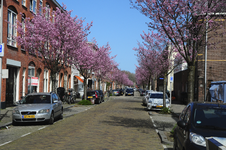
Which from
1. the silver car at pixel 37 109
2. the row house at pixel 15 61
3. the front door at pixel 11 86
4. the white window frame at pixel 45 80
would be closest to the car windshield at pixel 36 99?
the silver car at pixel 37 109

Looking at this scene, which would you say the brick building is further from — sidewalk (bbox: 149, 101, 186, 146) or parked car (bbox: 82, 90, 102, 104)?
sidewalk (bbox: 149, 101, 186, 146)

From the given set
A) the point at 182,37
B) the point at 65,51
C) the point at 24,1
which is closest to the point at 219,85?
the point at 182,37

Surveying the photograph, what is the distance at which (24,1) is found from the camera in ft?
89.8

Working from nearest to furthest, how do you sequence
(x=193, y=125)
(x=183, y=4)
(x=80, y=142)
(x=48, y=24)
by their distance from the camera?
1. (x=193, y=125)
2. (x=80, y=142)
3. (x=183, y=4)
4. (x=48, y=24)

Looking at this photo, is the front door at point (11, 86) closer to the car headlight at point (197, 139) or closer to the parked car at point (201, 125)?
the parked car at point (201, 125)

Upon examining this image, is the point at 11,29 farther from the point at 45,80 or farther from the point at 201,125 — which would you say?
the point at 201,125

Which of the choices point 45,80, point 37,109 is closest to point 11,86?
point 45,80

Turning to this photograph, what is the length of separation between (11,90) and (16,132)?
1346 centimetres

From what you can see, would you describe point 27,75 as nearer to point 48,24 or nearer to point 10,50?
point 10,50

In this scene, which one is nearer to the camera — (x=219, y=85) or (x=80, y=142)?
(x=80, y=142)

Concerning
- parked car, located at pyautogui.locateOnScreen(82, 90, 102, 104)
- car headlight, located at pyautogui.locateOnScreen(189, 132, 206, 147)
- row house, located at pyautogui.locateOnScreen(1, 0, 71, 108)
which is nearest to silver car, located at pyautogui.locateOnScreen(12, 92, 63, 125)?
row house, located at pyautogui.locateOnScreen(1, 0, 71, 108)

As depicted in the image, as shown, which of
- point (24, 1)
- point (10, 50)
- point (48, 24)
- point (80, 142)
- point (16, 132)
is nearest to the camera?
point (80, 142)

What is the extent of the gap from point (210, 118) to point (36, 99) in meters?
10.7

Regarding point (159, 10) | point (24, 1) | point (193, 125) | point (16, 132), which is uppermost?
point (24, 1)
